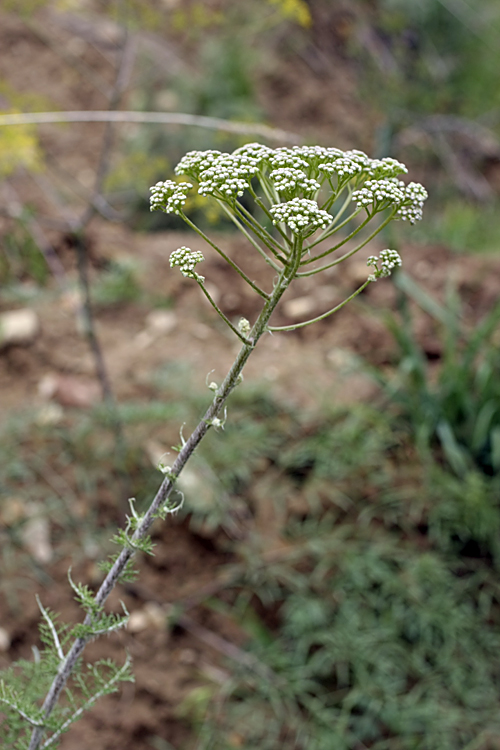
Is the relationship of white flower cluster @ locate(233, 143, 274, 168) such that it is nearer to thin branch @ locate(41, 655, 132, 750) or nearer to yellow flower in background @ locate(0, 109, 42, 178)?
thin branch @ locate(41, 655, 132, 750)

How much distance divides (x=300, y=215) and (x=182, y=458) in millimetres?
425

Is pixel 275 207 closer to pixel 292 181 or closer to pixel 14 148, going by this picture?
pixel 292 181

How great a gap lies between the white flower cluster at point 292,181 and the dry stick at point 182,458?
0.09m

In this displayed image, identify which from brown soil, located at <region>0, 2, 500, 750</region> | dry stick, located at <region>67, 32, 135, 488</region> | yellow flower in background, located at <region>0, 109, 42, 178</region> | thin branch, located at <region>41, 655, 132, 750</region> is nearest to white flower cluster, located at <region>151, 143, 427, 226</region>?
thin branch, located at <region>41, 655, 132, 750</region>

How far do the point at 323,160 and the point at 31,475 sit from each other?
87.7 inches

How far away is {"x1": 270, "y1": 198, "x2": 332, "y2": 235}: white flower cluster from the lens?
91 centimetres

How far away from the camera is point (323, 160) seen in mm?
1040

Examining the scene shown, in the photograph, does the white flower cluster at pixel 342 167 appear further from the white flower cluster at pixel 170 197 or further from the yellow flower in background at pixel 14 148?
the yellow flower in background at pixel 14 148

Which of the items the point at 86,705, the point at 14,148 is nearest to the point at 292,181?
the point at 86,705

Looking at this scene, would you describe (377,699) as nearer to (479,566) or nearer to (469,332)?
(479,566)

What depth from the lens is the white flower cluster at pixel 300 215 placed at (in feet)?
3.00

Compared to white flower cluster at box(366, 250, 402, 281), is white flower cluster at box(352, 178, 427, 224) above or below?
above

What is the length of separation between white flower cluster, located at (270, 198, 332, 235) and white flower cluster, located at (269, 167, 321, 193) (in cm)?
4

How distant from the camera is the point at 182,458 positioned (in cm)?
106
